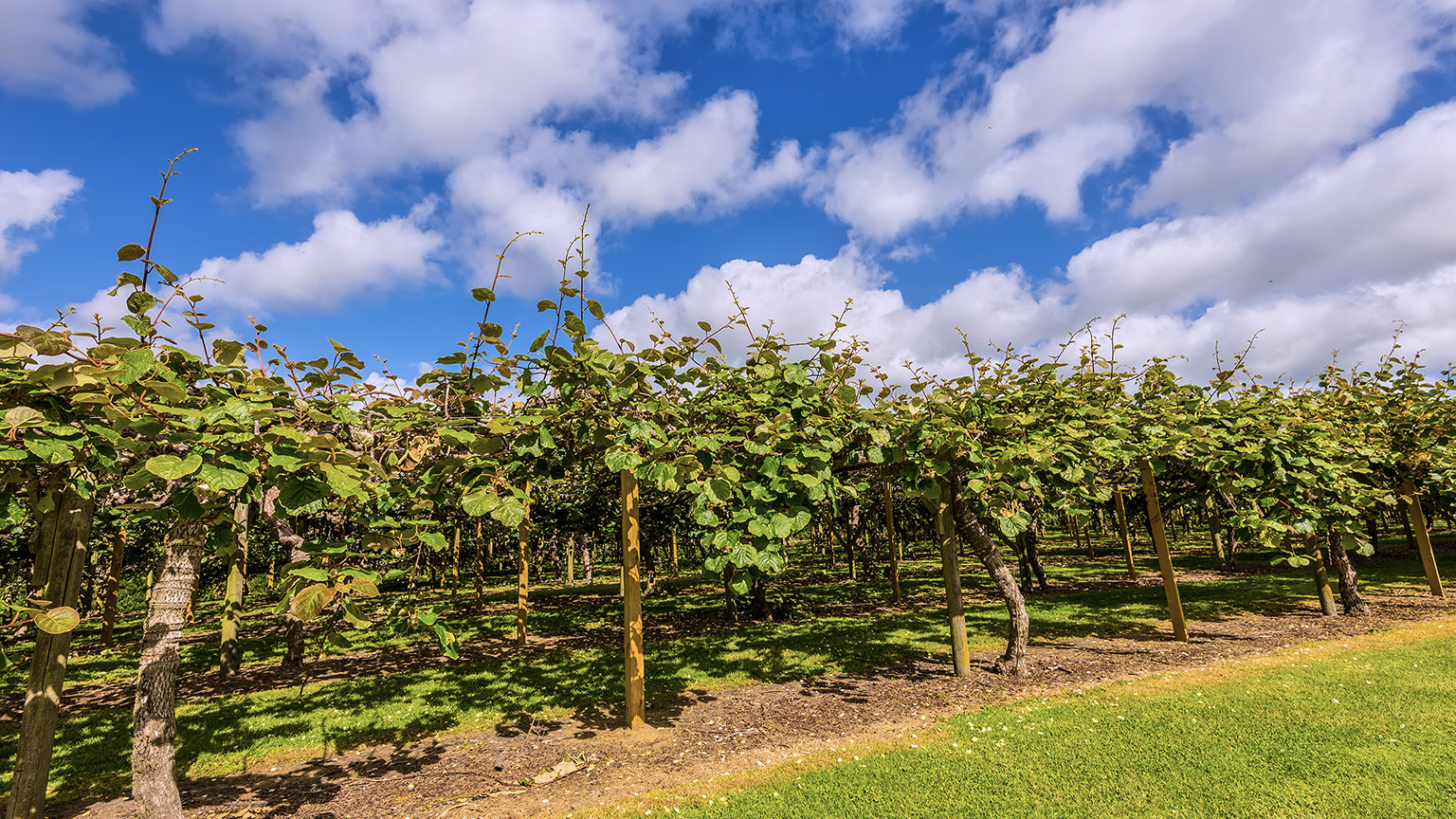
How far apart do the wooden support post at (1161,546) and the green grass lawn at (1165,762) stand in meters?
2.24

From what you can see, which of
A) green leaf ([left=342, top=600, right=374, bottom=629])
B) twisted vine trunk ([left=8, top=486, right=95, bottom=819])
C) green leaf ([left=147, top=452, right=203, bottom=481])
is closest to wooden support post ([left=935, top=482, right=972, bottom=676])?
green leaf ([left=342, top=600, right=374, bottom=629])

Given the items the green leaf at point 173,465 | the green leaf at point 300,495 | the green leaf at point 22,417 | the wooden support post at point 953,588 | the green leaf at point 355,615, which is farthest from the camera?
the wooden support post at point 953,588

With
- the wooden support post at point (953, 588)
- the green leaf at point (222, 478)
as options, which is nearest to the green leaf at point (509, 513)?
the green leaf at point (222, 478)

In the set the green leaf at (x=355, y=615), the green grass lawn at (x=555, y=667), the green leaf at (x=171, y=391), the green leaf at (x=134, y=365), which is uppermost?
the green leaf at (x=134, y=365)

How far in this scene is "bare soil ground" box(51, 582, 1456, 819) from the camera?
4.75m

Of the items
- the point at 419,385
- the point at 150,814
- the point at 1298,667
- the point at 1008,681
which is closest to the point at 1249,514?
the point at 1298,667

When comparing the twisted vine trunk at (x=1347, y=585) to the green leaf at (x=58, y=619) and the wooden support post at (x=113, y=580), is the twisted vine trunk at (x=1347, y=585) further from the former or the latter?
the wooden support post at (x=113, y=580)

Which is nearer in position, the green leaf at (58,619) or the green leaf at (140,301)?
the green leaf at (58,619)

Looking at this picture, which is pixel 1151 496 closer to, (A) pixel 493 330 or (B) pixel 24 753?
(A) pixel 493 330

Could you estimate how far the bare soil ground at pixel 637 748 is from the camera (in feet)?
15.6

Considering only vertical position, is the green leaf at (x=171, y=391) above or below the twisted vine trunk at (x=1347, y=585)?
above

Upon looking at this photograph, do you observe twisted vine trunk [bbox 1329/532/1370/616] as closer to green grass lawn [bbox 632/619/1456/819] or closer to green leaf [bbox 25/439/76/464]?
green grass lawn [bbox 632/619/1456/819]

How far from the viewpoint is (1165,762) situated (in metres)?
4.53

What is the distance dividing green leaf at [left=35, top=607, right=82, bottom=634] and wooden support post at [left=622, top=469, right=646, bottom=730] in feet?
12.4
